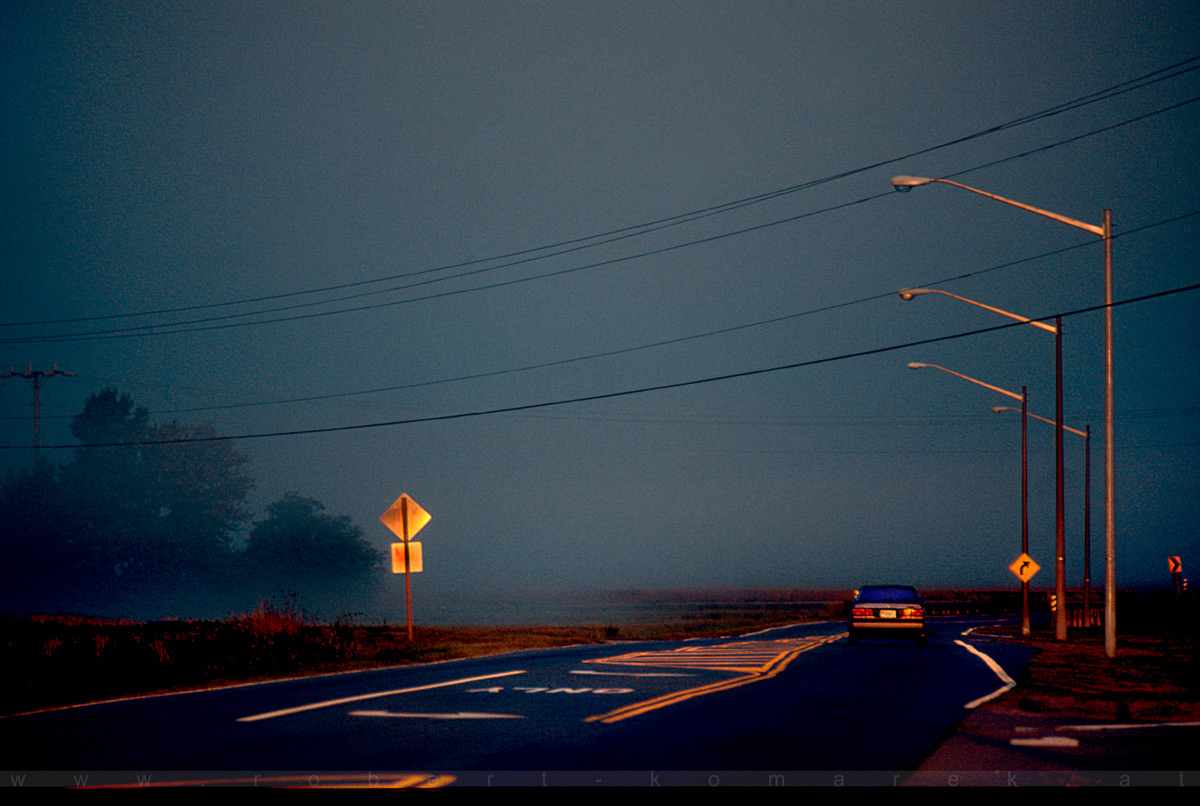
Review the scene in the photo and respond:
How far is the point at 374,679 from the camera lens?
17.5 metres

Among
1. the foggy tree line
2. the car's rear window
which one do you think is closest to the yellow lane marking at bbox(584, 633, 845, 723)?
the car's rear window

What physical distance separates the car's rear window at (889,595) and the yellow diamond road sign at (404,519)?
12.7 metres

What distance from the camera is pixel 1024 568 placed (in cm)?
3822

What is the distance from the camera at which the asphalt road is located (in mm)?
8672

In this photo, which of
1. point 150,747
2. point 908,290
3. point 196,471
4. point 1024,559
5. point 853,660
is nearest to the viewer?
point 150,747

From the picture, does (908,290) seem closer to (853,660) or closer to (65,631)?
(853,660)

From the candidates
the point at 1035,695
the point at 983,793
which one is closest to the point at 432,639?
the point at 1035,695

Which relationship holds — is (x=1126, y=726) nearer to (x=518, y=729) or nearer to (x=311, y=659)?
(x=518, y=729)

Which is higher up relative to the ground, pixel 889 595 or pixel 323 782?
pixel 323 782

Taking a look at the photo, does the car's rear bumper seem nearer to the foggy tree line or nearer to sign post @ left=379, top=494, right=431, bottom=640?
sign post @ left=379, top=494, right=431, bottom=640

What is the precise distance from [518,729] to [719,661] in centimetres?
1144

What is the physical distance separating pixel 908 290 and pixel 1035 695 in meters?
14.9

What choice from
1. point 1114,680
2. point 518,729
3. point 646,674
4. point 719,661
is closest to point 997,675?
point 1114,680

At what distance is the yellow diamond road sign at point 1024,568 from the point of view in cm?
3791
